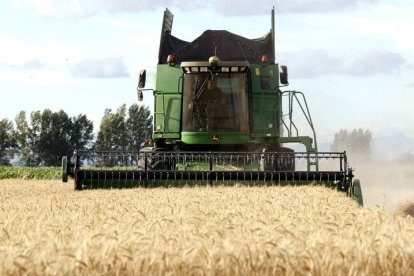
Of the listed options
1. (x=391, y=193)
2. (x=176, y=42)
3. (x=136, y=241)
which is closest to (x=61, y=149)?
(x=391, y=193)

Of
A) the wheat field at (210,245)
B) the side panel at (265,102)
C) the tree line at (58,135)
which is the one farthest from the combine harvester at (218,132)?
the tree line at (58,135)

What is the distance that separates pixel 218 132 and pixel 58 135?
199 feet

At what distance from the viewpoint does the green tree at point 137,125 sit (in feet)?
245

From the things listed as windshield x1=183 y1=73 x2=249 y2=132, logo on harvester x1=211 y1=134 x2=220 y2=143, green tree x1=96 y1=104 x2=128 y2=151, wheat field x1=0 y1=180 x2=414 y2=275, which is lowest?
wheat field x1=0 y1=180 x2=414 y2=275

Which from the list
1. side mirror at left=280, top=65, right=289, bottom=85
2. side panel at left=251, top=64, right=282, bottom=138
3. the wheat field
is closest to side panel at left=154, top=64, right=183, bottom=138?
side panel at left=251, top=64, right=282, bottom=138

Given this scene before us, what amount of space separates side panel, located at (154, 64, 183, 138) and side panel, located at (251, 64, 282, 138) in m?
1.43

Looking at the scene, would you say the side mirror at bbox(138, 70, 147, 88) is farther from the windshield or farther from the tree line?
the tree line

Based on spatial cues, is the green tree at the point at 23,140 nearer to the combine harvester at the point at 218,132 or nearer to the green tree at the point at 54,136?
the green tree at the point at 54,136

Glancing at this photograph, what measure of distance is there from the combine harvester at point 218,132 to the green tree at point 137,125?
5920 cm

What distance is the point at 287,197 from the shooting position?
944cm

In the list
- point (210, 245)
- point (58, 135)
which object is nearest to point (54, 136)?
point (58, 135)

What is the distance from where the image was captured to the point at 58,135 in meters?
73.0

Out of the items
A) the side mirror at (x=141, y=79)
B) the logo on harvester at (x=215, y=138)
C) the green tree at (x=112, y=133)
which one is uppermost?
the green tree at (x=112, y=133)

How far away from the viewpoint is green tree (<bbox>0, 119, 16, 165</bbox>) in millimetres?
74238
